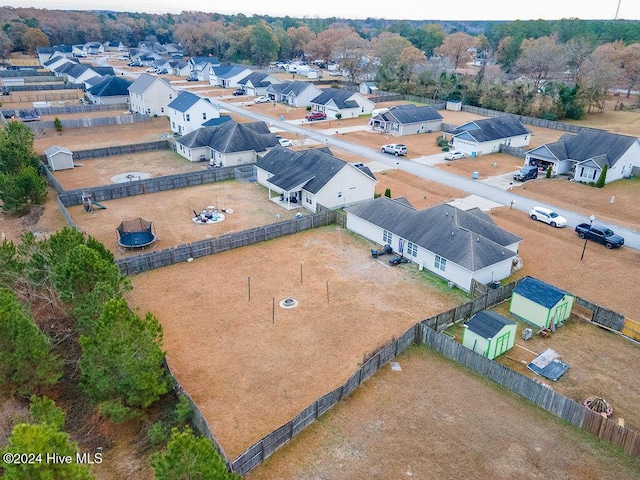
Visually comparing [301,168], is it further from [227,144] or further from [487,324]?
[487,324]

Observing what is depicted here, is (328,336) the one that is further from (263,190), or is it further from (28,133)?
(28,133)

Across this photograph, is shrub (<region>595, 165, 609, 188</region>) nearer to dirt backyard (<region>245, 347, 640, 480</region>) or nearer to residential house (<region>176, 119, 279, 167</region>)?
residential house (<region>176, 119, 279, 167</region>)

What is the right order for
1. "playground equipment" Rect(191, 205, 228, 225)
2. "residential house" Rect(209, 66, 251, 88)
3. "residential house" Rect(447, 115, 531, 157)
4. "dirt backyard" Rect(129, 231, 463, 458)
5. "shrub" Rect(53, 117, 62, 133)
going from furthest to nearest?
"residential house" Rect(209, 66, 251, 88) < "shrub" Rect(53, 117, 62, 133) < "residential house" Rect(447, 115, 531, 157) < "playground equipment" Rect(191, 205, 228, 225) < "dirt backyard" Rect(129, 231, 463, 458)

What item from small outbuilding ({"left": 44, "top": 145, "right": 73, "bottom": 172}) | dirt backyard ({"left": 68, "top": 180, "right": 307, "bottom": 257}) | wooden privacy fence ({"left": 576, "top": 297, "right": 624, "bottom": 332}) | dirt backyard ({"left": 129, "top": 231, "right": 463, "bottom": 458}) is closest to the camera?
dirt backyard ({"left": 129, "top": 231, "right": 463, "bottom": 458})

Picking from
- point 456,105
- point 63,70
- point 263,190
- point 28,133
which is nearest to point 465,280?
point 263,190

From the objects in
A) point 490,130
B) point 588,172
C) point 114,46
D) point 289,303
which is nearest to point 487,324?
point 289,303

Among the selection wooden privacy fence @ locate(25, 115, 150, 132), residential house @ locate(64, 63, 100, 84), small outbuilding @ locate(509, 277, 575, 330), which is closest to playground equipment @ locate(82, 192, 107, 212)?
wooden privacy fence @ locate(25, 115, 150, 132)
